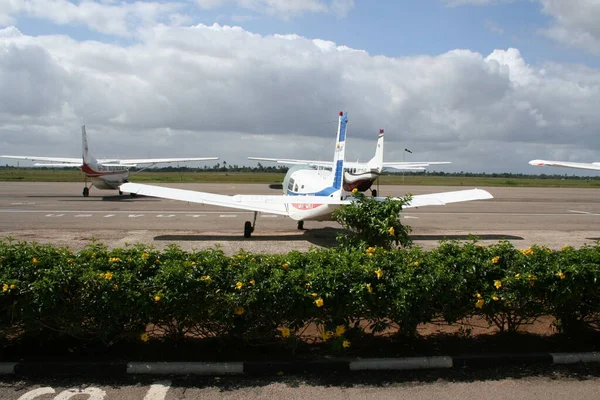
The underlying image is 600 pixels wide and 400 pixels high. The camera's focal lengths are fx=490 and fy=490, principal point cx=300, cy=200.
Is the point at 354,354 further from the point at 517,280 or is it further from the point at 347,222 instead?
the point at 347,222

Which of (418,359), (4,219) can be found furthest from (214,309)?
(4,219)

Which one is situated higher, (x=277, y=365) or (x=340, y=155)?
(x=340, y=155)

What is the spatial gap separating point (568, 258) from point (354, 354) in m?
2.87

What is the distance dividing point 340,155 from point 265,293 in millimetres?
9652

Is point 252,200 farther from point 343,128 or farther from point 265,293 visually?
point 265,293

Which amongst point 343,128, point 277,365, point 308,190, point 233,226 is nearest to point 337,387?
point 277,365

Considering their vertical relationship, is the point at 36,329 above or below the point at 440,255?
below

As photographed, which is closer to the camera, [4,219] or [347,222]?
[347,222]

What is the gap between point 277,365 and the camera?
5.31 m

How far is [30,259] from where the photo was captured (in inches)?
226

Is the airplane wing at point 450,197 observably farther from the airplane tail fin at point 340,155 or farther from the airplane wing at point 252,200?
the airplane tail fin at point 340,155

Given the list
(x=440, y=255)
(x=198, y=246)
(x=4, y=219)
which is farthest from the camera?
(x=4, y=219)

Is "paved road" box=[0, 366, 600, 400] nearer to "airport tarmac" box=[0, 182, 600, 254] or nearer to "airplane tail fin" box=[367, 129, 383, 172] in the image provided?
"airport tarmac" box=[0, 182, 600, 254]

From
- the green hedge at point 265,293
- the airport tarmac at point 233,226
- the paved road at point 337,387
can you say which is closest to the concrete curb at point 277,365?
the paved road at point 337,387
